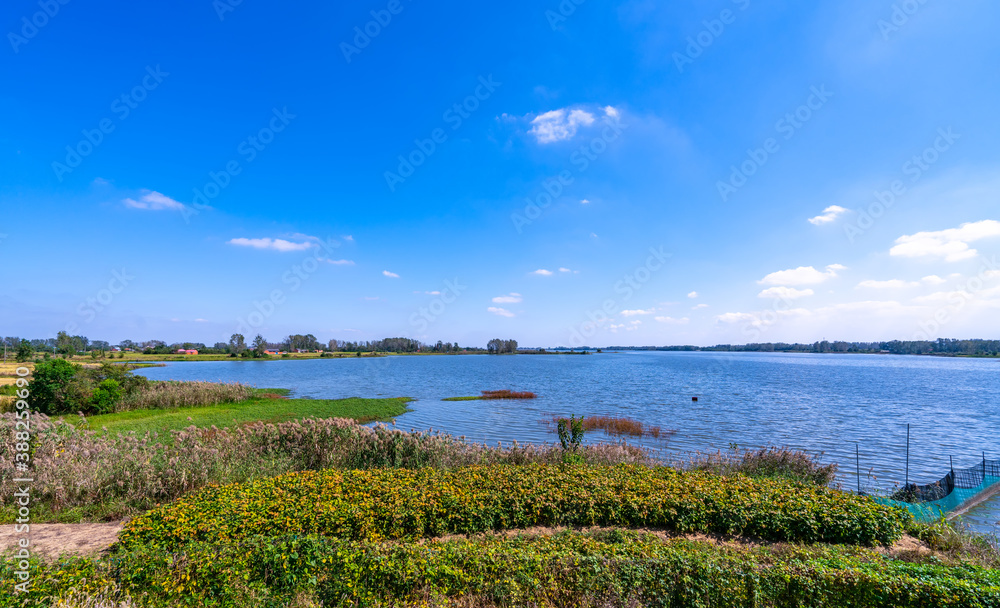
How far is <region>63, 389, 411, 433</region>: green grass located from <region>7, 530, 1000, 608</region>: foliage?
17920 millimetres

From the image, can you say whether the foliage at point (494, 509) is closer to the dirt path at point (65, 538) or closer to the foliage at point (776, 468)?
the dirt path at point (65, 538)

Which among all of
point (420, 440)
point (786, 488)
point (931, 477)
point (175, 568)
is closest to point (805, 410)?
point (931, 477)

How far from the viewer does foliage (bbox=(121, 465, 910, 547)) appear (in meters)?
7.62

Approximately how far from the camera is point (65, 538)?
8.09 m

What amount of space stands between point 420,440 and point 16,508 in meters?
10.0

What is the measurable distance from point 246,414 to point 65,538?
2353cm

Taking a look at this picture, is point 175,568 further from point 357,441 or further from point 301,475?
point 357,441

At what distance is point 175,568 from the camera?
590 centimetres

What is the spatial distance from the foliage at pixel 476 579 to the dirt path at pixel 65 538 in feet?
6.70

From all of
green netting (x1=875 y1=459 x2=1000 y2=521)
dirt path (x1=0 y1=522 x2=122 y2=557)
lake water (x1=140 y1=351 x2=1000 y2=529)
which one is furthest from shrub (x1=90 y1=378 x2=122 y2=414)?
green netting (x1=875 y1=459 x2=1000 y2=521)

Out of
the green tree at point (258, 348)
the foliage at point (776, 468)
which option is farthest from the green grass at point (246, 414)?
the green tree at point (258, 348)

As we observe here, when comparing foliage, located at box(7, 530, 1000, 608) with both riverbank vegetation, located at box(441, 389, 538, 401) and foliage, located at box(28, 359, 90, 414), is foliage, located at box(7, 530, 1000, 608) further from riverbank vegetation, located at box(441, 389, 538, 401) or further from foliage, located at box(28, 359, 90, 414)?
riverbank vegetation, located at box(441, 389, 538, 401)

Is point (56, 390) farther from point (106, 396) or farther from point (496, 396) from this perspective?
point (496, 396)

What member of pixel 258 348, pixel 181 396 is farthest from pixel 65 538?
pixel 258 348
